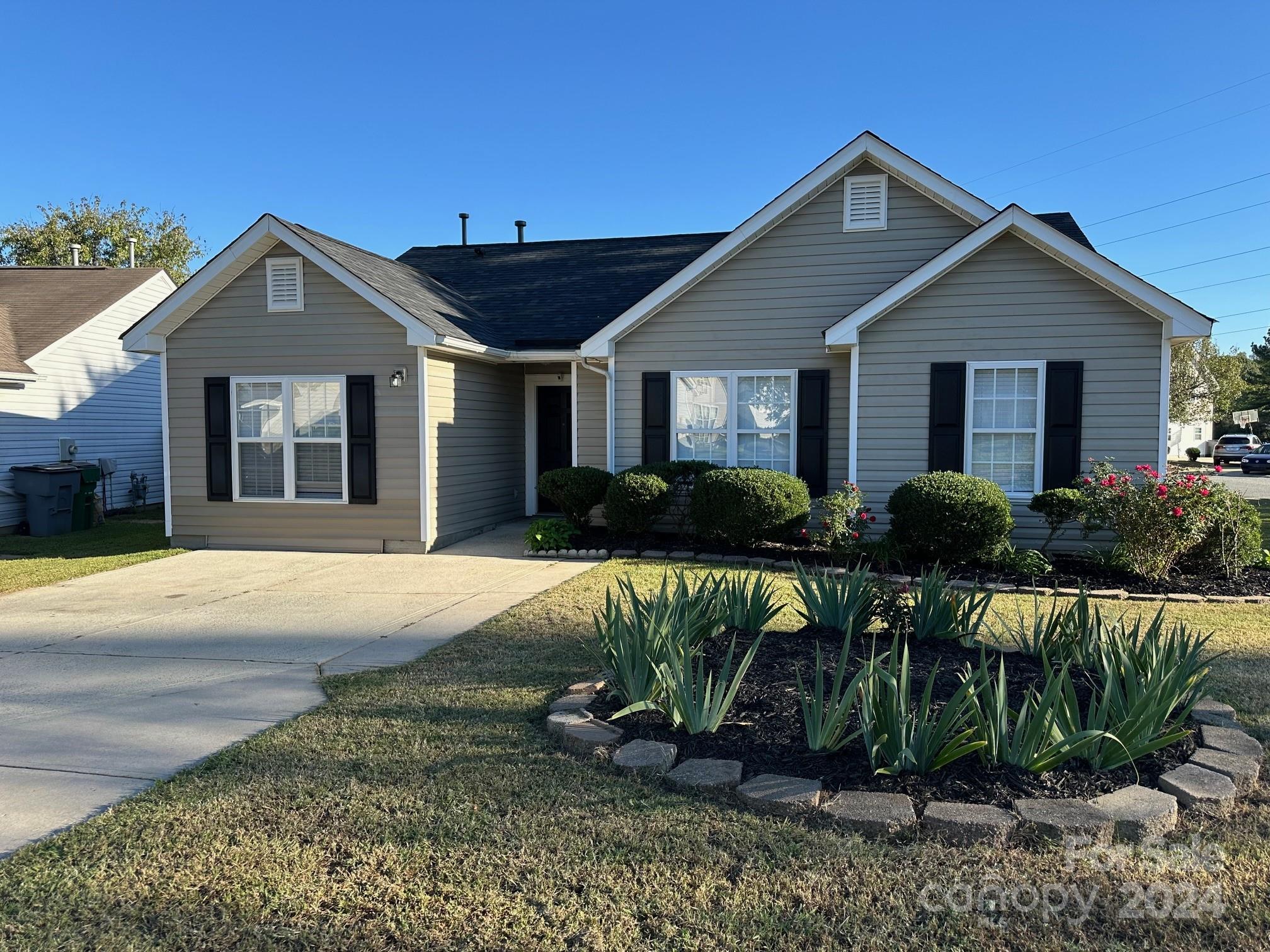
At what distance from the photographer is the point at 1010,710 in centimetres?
439

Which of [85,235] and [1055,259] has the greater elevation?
[85,235]

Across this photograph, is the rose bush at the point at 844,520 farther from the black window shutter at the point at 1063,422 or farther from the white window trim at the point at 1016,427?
the black window shutter at the point at 1063,422

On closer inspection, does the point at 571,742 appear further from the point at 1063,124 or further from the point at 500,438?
the point at 1063,124

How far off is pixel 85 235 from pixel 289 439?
3118 cm

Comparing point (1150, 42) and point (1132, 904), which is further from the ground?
point (1150, 42)

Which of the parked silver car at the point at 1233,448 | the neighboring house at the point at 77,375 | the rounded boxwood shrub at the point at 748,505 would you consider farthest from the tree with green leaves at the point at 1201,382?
the neighboring house at the point at 77,375

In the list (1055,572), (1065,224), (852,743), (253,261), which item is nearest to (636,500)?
(1055,572)

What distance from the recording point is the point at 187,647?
6.64 metres

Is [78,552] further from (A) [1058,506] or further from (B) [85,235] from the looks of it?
(B) [85,235]

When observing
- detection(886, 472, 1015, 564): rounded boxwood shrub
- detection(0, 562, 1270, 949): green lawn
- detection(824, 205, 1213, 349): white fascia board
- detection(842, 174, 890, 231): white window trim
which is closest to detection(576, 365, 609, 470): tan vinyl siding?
detection(824, 205, 1213, 349): white fascia board

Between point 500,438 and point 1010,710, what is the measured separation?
10416mm

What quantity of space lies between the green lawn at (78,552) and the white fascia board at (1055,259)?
32.0 ft

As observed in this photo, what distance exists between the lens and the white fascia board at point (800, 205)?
36.7 ft

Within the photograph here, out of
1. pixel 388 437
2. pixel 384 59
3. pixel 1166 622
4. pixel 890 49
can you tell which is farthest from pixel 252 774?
pixel 890 49
